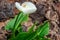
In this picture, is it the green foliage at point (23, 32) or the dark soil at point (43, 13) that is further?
the dark soil at point (43, 13)

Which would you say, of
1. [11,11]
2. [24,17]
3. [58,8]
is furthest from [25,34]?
[58,8]

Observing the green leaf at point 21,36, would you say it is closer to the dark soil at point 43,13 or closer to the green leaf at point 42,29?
the green leaf at point 42,29

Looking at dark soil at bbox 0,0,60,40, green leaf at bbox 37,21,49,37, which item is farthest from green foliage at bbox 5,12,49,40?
dark soil at bbox 0,0,60,40

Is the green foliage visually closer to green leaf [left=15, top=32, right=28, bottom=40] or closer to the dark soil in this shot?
green leaf [left=15, top=32, right=28, bottom=40]

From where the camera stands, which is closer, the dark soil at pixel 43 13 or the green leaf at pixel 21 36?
the green leaf at pixel 21 36

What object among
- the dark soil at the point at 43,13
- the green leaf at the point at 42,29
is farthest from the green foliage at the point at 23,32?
the dark soil at the point at 43,13

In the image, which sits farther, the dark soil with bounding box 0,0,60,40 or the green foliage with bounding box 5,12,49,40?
the dark soil with bounding box 0,0,60,40

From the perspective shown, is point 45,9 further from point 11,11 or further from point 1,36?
point 1,36

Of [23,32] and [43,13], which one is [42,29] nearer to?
[23,32]

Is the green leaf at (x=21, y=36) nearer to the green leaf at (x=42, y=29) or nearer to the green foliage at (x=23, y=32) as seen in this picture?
the green foliage at (x=23, y=32)
